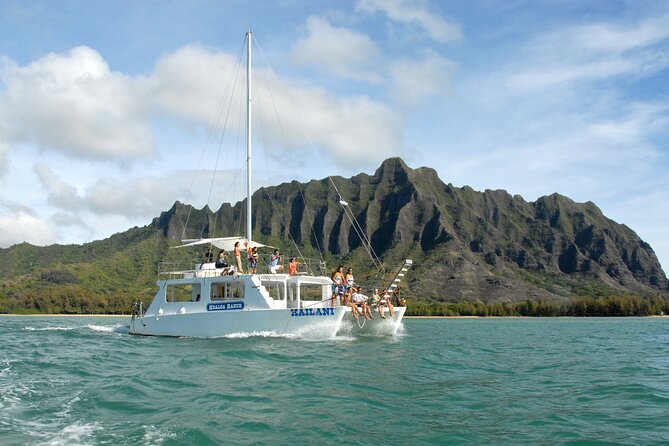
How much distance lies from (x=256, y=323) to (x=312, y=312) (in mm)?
2576

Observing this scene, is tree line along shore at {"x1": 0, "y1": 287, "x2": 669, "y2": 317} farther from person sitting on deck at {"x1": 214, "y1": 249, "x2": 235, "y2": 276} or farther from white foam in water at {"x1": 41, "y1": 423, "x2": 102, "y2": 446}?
white foam in water at {"x1": 41, "y1": 423, "x2": 102, "y2": 446}

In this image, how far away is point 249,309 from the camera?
83.1 feet

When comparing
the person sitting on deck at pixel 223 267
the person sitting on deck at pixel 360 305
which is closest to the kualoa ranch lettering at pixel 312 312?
the person sitting on deck at pixel 360 305

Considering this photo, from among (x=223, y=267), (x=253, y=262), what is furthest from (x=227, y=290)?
(x=253, y=262)

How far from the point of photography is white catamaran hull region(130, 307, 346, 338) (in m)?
24.3

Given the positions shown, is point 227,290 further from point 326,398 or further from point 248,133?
point 326,398

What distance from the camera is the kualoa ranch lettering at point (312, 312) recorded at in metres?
24.2

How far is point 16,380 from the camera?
1423 cm

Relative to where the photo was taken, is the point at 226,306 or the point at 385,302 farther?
the point at 385,302

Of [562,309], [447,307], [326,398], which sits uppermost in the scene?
[447,307]

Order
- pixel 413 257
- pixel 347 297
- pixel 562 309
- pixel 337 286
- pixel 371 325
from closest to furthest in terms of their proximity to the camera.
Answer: pixel 337 286 < pixel 347 297 < pixel 371 325 < pixel 562 309 < pixel 413 257

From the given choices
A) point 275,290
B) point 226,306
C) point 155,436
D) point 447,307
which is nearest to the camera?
point 155,436

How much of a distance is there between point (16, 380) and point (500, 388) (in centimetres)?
1145

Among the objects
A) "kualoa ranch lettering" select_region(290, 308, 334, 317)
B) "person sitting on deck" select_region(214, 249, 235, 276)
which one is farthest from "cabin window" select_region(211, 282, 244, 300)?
"kualoa ranch lettering" select_region(290, 308, 334, 317)
